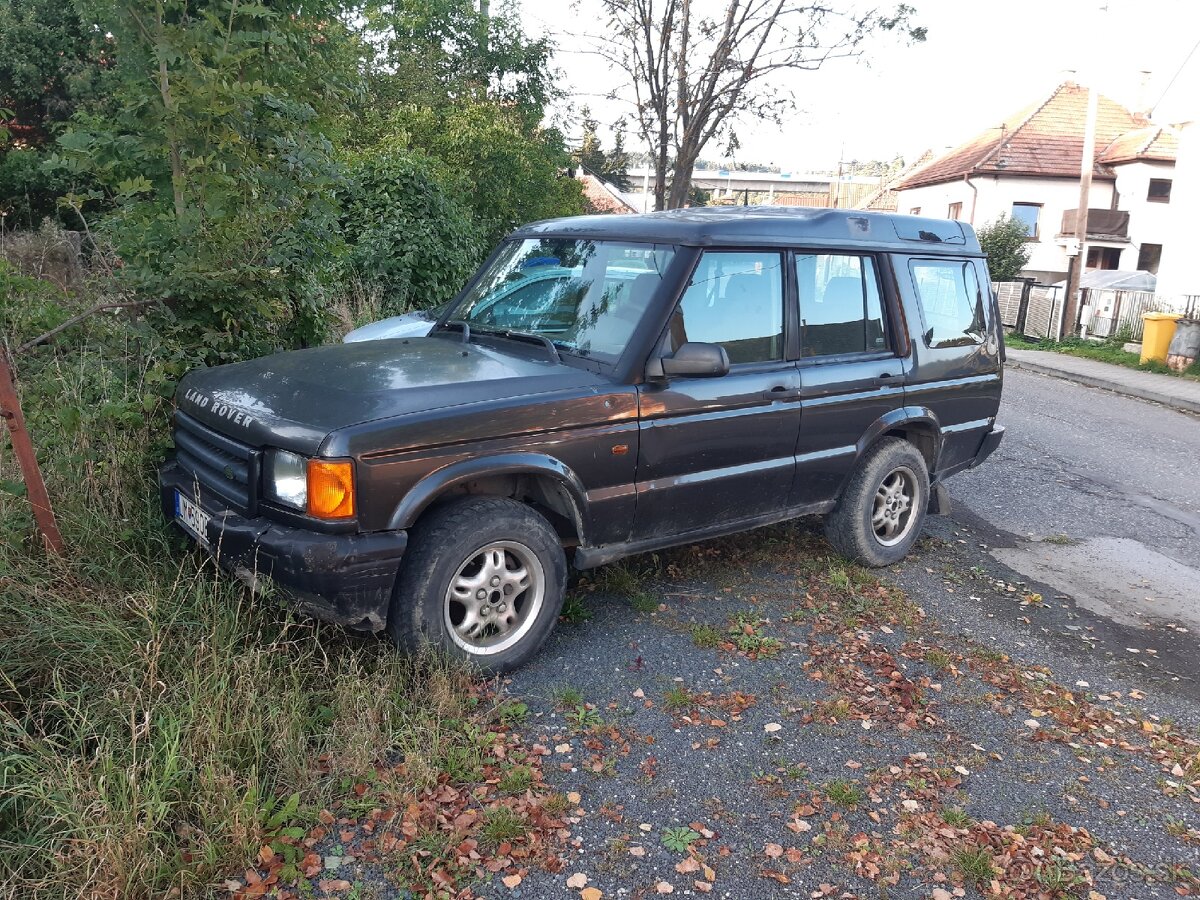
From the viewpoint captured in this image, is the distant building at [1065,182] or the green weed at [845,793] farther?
the distant building at [1065,182]

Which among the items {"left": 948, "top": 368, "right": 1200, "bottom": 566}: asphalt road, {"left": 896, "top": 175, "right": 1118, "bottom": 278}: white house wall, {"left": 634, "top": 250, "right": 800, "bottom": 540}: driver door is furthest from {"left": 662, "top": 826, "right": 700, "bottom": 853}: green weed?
{"left": 896, "top": 175, "right": 1118, "bottom": 278}: white house wall

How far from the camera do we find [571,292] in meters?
4.64

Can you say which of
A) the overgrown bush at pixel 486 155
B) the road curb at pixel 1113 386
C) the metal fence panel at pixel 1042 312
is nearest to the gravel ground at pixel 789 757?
the road curb at pixel 1113 386

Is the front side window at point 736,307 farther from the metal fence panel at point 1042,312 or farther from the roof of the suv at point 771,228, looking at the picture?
the metal fence panel at point 1042,312

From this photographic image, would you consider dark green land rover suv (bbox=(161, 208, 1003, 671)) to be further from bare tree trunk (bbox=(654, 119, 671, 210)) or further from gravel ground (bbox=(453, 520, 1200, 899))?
bare tree trunk (bbox=(654, 119, 671, 210))

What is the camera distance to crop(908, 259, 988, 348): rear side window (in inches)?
218

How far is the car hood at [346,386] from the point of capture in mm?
3510

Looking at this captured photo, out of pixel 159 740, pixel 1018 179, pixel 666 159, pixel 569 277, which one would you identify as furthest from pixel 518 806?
pixel 1018 179

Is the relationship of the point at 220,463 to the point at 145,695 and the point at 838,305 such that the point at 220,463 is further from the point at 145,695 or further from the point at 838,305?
the point at 838,305

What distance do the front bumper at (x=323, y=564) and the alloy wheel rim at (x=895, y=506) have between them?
3.18m

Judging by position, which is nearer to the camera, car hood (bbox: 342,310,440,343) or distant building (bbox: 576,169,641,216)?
car hood (bbox: 342,310,440,343)

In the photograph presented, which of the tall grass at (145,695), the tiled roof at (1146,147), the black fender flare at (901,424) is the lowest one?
the tall grass at (145,695)

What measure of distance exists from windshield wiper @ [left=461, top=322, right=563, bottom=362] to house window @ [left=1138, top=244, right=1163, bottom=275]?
37.0 metres

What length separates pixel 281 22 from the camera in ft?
16.8
